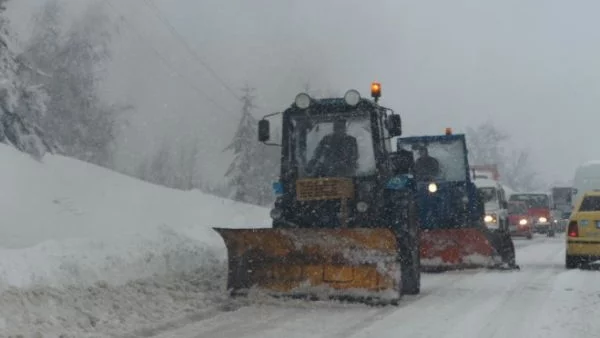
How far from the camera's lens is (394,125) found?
1032 cm

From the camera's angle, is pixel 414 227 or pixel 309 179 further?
pixel 414 227

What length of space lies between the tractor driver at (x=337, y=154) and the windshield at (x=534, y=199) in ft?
89.1

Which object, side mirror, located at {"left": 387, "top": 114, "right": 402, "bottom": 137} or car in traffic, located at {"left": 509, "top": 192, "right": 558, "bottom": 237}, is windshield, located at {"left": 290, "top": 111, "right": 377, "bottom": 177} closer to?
side mirror, located at {"left": 387, "top": 114, "right": 402, "bottom": 137}

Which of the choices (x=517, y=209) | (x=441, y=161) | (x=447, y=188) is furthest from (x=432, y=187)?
(x=517, y=209)

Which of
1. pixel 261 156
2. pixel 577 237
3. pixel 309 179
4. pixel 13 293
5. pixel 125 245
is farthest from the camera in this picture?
pixel 261 156

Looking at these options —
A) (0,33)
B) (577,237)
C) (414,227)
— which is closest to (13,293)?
(414,227)

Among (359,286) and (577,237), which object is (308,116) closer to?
(359,286)

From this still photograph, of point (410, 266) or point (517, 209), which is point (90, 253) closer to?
point (410, 266)

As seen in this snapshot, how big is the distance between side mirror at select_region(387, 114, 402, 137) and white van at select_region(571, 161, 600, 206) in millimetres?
24136

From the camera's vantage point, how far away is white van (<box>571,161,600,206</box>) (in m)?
32.4

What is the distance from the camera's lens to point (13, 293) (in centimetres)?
754

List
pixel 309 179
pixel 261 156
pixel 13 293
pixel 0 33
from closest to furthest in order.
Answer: pixel 13 293
pixel 309 179
pixel 0 33
pixel 261 156

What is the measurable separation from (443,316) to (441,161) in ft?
27.7

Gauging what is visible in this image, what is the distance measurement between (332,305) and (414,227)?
265 centimetres
